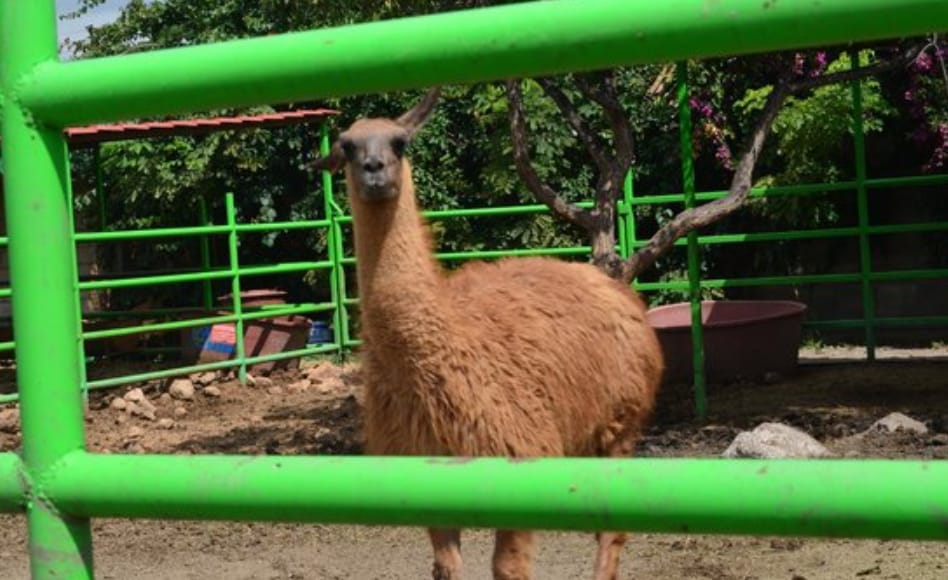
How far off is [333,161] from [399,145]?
434 millimetres

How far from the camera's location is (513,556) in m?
4.28

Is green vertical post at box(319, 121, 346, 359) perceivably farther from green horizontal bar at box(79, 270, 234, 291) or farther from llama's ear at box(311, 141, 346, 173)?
llama's ear at box(311, 141, 346, 173)

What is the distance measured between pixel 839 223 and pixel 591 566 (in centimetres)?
898

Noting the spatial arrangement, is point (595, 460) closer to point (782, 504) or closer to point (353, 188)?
point (782, 504)

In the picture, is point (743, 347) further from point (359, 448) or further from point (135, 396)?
point (135, 396)

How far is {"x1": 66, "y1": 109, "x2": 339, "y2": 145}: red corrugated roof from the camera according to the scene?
1218 centimetres

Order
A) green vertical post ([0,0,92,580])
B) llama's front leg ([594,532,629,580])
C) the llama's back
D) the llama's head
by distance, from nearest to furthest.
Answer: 1. green vertical post ([0,0,92,580])
2. the llama's head
3. the llama's back
4. llama's front leg ([594,532,629,580])

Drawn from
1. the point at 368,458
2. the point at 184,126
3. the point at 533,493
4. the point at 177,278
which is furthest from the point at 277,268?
the point at 533,493

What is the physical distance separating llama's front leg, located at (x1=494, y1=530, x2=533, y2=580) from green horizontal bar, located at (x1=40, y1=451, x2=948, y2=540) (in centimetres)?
298

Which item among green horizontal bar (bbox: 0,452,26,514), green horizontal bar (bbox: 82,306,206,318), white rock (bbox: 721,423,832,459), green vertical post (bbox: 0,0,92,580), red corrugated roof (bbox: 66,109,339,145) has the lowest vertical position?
white rock (bbox: 721,423,832,459)

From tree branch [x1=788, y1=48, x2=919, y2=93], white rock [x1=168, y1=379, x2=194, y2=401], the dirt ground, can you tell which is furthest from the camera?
white rock [x1=168, y1=379, x2=194, y2=401]

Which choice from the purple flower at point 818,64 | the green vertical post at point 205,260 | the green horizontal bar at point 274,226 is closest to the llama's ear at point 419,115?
the purple flower at point 818,64

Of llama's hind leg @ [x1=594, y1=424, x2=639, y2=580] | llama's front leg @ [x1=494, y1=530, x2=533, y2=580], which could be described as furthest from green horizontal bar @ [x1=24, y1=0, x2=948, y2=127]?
llama's hind leg @ [x1=594, y1=424, x2=639, y2=580]

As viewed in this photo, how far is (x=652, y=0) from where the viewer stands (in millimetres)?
1174
